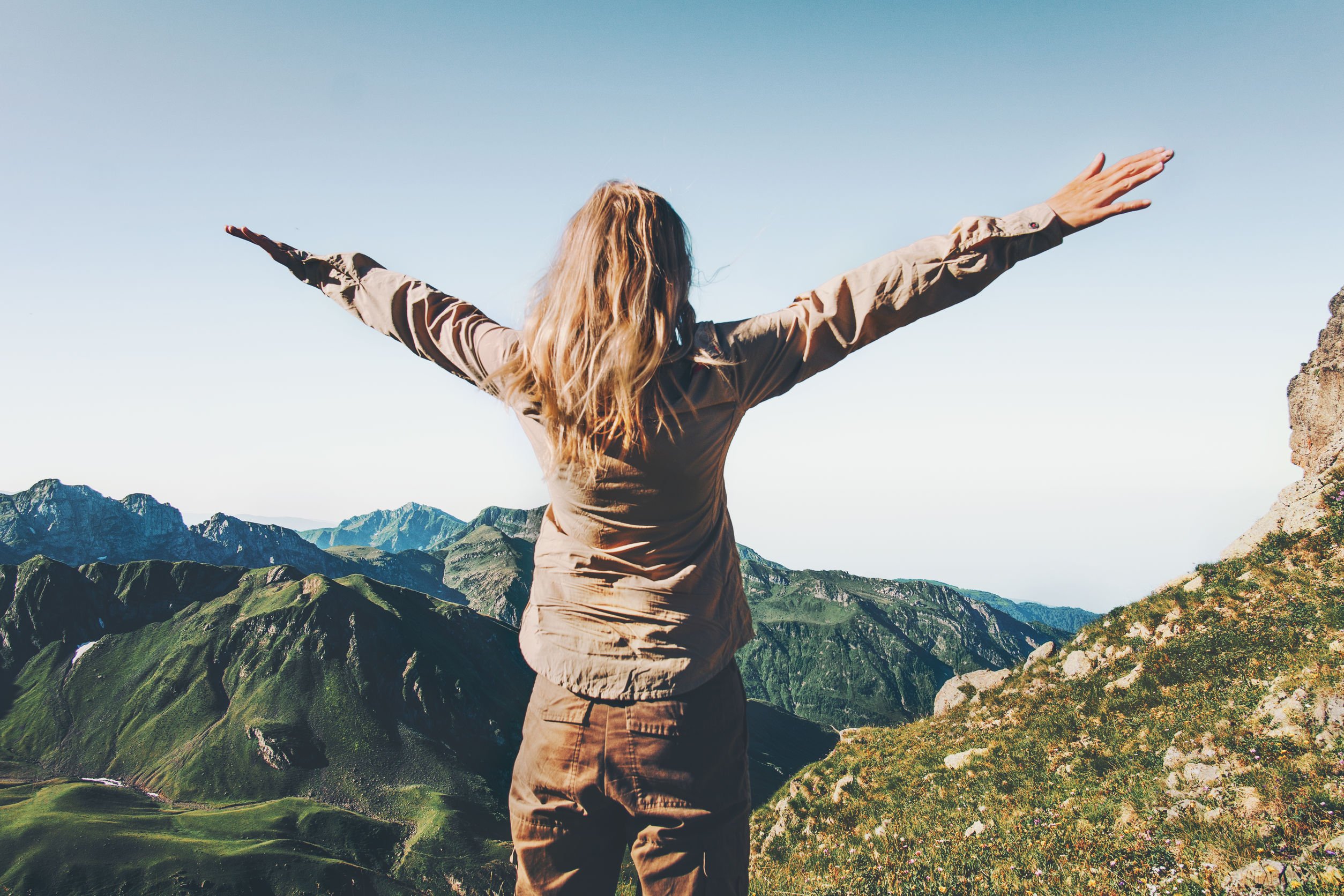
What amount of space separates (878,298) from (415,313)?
2236 millimetres

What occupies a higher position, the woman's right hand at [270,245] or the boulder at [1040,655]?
the woman's right hand at [270,245]

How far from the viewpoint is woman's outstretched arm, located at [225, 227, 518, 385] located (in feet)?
11.0

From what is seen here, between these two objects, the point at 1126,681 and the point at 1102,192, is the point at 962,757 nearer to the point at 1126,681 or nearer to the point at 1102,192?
the point at 1126,681

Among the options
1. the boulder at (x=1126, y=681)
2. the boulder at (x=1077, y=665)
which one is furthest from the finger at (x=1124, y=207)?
the boulder at (x=1077, y=665)

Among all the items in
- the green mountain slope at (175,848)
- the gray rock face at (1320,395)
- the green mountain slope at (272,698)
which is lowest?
the green mountain slope at (175,848)

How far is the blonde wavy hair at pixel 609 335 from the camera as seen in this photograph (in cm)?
279

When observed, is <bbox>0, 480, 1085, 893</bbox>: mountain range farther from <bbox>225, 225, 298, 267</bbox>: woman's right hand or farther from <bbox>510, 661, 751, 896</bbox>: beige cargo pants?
<bbox>510, 661, 751, 896</bbox>: beige cargo pants

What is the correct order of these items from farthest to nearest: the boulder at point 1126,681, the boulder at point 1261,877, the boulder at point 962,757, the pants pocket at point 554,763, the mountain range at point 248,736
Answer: the mountain range at point 248,736 → the boulder at point 1126,681 → the boulder at point 962,757 → the boulder at point 1261,877 → the pants pocket at point 554,763

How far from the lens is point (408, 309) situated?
3535 mm

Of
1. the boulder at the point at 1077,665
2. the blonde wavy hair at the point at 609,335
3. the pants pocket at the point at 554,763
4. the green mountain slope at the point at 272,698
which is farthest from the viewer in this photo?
the green mountain slope at the point at 272,698

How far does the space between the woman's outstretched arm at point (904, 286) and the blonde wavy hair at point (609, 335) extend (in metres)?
0.31

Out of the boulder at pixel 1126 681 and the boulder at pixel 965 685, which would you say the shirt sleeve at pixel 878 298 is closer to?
the boulder at pixel 1126 681

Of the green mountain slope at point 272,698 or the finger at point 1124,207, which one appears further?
the green mountain slope at point 272,698

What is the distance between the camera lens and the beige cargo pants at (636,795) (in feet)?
9.77
